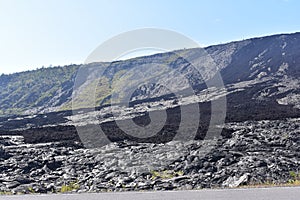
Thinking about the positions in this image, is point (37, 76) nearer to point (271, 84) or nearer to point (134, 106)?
point (134, 106)

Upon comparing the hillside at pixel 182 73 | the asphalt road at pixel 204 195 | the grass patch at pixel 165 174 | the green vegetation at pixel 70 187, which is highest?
the hillside at pixel 182 73

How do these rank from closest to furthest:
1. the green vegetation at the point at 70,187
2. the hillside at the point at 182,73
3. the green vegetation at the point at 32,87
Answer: the green vegetation at the point at 70,187, the hillside at the point at 182,73, the green vegetation at the point at 32,87

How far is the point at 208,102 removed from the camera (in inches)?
1721

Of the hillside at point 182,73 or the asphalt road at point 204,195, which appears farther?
the hillside at point 182,73

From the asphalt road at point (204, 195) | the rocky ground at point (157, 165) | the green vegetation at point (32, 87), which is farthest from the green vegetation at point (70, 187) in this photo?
the green vegetation at point (32, 87)

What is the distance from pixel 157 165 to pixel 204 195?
680 centimetres

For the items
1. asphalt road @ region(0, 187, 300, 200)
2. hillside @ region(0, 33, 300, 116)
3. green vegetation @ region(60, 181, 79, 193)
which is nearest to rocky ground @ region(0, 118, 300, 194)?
green vegetation @ region(60, 181, 79, 193)

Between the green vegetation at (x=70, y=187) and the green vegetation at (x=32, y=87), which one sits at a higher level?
the green vegetation at (x=32, y=87)

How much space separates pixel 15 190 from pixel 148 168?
4964 mm

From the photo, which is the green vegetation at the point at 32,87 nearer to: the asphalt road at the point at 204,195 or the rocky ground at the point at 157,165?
the rocky ground at the point at 157,165

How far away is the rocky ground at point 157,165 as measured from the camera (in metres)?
12.0

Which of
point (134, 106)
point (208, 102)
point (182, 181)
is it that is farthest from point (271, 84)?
point (182, 181)

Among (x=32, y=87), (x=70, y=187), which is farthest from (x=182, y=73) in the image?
(x=70, y=187)

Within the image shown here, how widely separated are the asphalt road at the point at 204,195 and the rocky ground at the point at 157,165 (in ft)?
6.38
